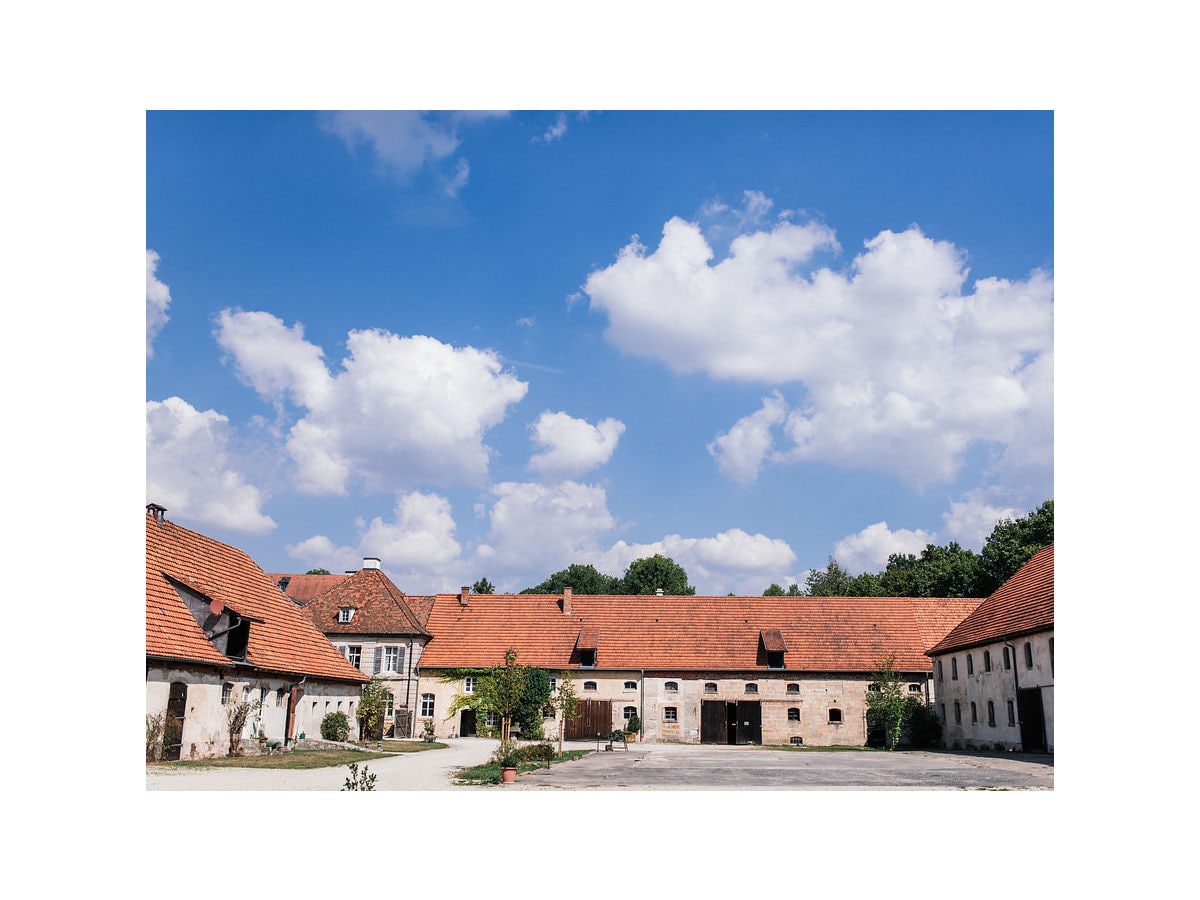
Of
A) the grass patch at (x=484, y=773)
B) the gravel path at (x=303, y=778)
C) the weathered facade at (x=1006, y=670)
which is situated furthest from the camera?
the weathered facade at (x=1006, y=670)

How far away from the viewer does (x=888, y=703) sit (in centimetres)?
3969

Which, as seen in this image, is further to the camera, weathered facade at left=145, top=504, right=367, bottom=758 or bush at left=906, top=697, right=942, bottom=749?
bush at left=906, top=697, right=942, bottom=749

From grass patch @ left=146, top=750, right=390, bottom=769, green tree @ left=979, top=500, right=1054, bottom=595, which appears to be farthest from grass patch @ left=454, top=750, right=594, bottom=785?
green tree @ left=979, top=500, right=1054, bottom=595

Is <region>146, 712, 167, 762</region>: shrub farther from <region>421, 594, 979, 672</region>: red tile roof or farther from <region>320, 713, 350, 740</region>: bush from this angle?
<region>421, 594, 979, 672</region>: red tile roof

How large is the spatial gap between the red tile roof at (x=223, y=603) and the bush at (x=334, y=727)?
4.81 ft

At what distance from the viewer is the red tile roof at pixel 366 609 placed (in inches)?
1699

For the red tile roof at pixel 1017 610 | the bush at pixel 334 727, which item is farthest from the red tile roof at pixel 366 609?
the red tile roof at pixel 1017 610

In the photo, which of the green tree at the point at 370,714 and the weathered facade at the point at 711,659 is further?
the weathered facade at the point at 711,659

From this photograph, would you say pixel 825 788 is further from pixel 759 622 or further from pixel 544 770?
pixel 759 622

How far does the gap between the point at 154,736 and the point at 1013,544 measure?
45967mm

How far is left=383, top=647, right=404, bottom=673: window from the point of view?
43.1 meters

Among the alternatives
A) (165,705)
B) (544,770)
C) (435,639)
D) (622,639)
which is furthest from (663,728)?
(165,705)

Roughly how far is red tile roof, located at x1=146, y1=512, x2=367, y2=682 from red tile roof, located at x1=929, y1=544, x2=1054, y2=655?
23742mm

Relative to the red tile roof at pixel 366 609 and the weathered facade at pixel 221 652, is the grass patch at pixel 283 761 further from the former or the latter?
the red tile roof at pixel 366 609
